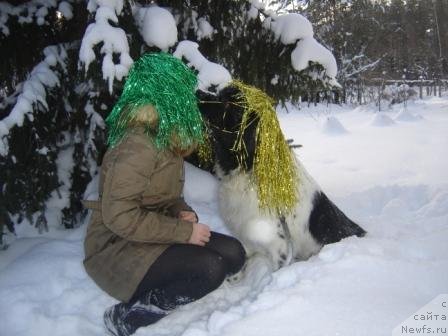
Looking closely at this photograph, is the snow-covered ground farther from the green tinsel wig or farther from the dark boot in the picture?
the green tinsel wig

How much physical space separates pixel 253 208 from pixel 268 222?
0.13 m

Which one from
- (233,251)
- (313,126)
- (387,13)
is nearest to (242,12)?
(233,251)

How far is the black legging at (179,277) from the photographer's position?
2.07 metres

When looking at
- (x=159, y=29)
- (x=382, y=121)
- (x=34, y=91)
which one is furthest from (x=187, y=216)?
(x=382, y=121)

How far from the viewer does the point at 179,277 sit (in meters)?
2.10

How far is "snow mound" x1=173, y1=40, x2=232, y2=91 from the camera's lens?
2.61m

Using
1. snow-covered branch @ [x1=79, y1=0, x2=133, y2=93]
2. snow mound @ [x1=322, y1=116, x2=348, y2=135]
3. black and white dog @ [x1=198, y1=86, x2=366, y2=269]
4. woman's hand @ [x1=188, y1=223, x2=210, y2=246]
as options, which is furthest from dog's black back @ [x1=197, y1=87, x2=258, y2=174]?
snow mound @ [x1=322, y1=116, x2=348, y2=135]

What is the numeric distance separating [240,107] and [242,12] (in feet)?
4.37

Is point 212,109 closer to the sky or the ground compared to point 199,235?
closer to the sky

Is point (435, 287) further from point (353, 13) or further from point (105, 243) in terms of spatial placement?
point (353, 13)

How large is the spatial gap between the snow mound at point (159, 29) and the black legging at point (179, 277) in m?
1.40

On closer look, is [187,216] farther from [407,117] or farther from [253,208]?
[407,117]

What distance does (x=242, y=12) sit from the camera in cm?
350

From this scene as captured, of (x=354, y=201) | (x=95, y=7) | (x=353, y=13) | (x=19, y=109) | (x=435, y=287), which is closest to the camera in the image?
(x=435, y=287)
